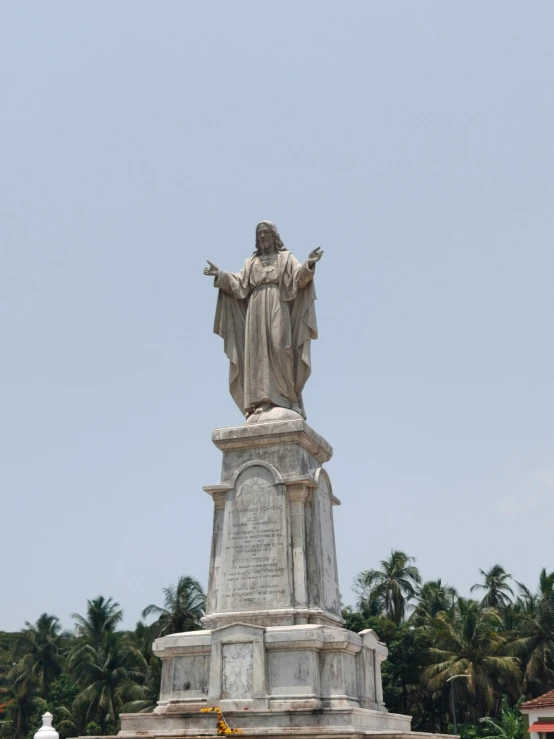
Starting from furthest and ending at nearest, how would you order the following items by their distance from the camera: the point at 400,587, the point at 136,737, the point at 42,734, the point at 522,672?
the point at 400,587
the point at 522,672
the point at 136,737
the point at 42,734

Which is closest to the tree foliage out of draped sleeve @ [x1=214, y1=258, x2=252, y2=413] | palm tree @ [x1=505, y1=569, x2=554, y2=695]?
palm tree @ [x1=505, y1=569, x2=554, y2=695]

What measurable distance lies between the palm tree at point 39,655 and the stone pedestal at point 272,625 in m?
41.2

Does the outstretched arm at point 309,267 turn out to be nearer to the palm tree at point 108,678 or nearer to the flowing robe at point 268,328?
the flowing robe at point 268,328

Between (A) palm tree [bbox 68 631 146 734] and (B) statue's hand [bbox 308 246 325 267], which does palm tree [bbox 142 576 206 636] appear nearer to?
(A) palm tree [bbox 68 631 146 734]

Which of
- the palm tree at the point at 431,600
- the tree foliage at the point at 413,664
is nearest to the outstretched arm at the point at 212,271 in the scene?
the tree foliage at the point at 413,664

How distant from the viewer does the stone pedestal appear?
10.6 metres

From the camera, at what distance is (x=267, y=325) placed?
13227 mm

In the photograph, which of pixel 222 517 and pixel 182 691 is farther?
pixel 222 517

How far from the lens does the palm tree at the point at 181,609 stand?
135 feet

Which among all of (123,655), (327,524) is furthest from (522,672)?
(327,524)

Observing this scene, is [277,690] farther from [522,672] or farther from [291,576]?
[522,672]

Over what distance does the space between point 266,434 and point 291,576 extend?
1.96m

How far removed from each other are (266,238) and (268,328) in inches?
59.0

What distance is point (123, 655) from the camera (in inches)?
1658
